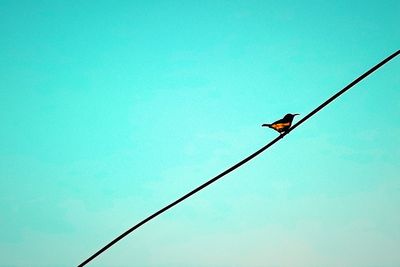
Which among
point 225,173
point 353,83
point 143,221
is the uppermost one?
point 353,83

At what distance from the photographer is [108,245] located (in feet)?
11.1

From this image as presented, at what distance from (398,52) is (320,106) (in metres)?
0.88

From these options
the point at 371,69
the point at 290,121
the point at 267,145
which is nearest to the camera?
the point at 371,69

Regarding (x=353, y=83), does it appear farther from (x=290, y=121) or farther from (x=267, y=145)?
(x=290, y=121)

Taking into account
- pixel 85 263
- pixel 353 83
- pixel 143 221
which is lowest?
pixel 85 263

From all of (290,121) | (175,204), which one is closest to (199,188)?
(175,204)

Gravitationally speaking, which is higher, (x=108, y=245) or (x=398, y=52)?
(x=398, y=52)

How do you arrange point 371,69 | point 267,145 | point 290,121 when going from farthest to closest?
point 290,121, point 267,145, point 371,69

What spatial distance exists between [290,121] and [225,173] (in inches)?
163

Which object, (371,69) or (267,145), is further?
(267,145)

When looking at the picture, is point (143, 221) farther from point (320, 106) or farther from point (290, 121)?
point (290, 121)

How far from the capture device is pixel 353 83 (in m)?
3.32

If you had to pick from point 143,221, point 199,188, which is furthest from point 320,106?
point 143,221

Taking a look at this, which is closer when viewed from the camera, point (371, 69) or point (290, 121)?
point (371, 69)
